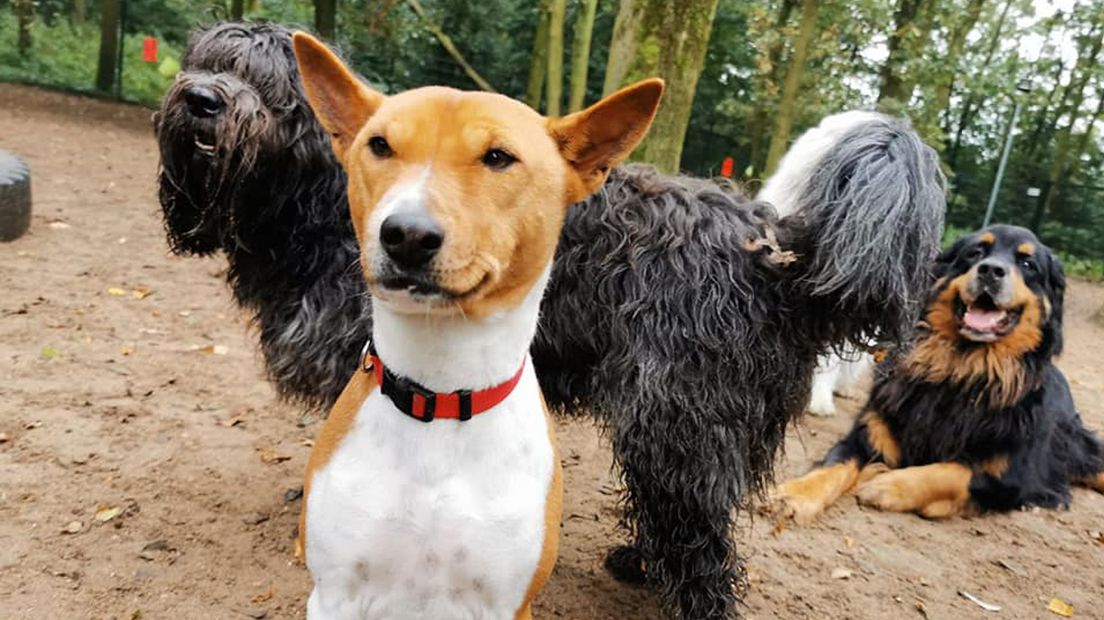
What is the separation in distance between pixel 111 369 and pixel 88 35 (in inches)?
583

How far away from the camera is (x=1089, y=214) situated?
17828 millimetres

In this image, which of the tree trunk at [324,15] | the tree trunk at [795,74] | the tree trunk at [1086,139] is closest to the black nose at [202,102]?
the tree trunk at [795,74]

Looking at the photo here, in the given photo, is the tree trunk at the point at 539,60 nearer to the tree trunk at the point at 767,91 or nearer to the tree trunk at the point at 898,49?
the tree trunk at the point at 767,91

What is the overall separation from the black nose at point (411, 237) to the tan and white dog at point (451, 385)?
96 millimetres

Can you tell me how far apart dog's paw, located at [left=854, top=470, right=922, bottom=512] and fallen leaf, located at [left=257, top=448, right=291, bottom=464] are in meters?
2.98

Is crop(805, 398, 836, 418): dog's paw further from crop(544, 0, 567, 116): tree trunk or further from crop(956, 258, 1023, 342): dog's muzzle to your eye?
crop(544, 0, 567, 116): tree trunk

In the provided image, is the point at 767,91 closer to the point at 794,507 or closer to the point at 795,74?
the point at 795,74

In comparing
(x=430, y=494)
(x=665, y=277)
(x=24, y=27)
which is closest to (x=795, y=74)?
(x=665, y=277)

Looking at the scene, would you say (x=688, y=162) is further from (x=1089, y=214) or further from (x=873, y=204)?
(x=873, y=204)

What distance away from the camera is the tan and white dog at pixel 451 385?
5.61 feet

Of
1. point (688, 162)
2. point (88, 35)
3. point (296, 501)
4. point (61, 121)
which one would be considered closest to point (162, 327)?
point (296, 501)

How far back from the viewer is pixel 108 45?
1438 centimetres

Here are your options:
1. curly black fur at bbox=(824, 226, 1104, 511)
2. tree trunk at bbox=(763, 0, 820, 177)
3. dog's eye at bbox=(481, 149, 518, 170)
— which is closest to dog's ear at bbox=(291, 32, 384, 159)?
dog's eye at bbox=(481, 149, 518, 170)

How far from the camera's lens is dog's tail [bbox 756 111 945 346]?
236cm
